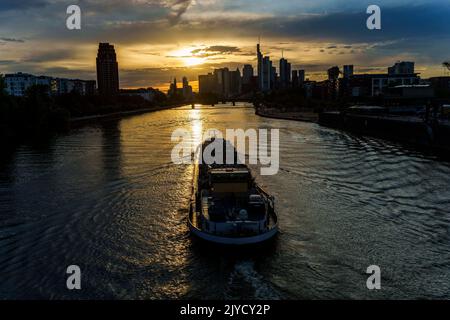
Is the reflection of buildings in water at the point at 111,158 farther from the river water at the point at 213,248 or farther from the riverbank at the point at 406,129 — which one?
the riverbank at the point at 406,129

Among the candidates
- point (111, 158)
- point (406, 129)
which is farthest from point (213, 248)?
point (406, 129)

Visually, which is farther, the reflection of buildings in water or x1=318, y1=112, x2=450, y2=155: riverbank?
x1=318, y1=112, x2=450, y2=155: riverbank

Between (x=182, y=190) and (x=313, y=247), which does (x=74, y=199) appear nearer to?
(x=182, y=190)

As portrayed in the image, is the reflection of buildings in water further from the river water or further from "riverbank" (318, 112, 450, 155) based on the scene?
"riverbank" (318, 112, 450, 155)

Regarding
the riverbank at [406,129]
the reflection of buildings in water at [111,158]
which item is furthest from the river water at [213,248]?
the riverbank at [406,129]

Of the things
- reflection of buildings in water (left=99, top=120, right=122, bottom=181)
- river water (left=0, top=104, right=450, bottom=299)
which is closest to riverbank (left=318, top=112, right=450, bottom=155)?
river water (left=0, top=104, right=450, bottom=299)

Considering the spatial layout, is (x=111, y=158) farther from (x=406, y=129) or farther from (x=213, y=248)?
(x=406, y=129)

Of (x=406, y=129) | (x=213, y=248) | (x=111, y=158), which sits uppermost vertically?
(x=406, y=129)

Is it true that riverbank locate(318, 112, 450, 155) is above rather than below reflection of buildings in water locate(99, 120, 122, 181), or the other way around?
above
